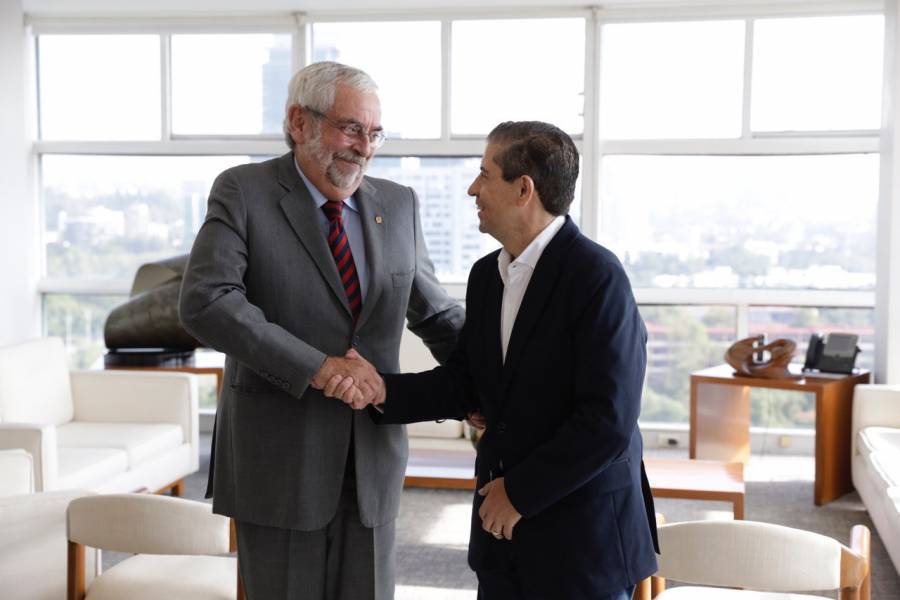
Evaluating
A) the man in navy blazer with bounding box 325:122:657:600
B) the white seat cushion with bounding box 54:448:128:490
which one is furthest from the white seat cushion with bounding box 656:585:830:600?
the white seat cushion with bounding box 54:448:128:490

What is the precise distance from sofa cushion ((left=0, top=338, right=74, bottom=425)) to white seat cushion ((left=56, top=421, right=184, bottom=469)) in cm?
12

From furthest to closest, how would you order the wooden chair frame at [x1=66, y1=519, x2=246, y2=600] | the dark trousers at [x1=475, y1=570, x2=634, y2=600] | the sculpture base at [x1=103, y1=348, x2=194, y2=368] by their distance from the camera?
A: the sculpture base at [x1=103, y1=348, x2=194, y2=368] < the wooden chair frame at [x1=66, y1=519, x2=246, y2=600] < the dark trousers at [x1=475, y1=570, x2=634, y2=600]

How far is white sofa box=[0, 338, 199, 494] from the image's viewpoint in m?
4.80

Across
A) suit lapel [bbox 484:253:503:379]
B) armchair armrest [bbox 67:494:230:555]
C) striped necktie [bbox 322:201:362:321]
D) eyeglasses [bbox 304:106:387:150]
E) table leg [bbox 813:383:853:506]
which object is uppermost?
eyeglasses [bbox 304:106:387:150]

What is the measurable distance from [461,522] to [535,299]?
11.1 ft

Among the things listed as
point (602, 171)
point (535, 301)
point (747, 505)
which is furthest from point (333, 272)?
point (602, 171)

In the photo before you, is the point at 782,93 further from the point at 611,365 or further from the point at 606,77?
the point at 611,365

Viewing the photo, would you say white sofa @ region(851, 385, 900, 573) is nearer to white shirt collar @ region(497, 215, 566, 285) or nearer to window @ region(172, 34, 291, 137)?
white shirt collar @ region(497, 215, 566, 285)

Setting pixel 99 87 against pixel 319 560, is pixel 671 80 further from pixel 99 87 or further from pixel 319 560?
pixel 319 560

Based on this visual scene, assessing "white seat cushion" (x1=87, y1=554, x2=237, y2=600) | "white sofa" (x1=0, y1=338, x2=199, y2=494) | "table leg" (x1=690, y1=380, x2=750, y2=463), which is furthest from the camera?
"table leg" (x1=690, y1=380, x2=750, y2=463)

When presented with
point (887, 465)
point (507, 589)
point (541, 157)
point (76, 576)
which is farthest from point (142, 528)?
point (887, 465)

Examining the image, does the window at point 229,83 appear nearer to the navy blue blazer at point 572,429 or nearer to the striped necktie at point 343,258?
the striped necktie at point 343,258

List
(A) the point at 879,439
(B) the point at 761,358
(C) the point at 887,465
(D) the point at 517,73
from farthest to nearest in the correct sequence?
(D) the point at 517,73, (B) the point at 761,358, (A) the point at 879,439, (C) the point at 887,465

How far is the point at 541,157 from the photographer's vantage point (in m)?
2.02
